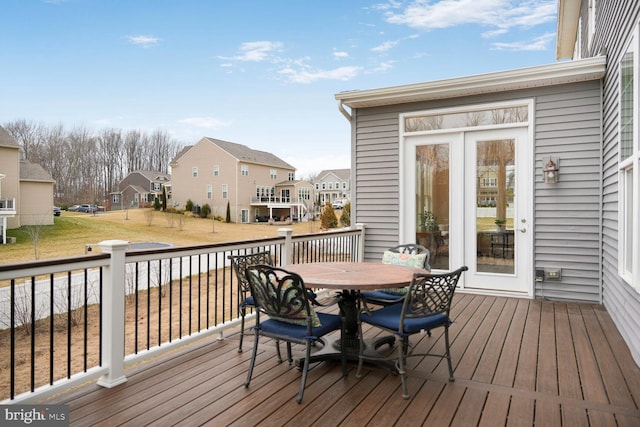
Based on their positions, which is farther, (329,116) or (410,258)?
(329,116)

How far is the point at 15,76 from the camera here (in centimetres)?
2855

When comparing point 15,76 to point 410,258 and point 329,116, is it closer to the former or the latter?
point 329,116

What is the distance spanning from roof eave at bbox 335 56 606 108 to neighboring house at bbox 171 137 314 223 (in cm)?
2351

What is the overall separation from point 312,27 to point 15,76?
1061 inches

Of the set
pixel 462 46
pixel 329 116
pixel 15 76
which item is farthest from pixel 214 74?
pixel 462 46

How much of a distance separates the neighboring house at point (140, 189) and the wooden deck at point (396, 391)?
31.2 metres

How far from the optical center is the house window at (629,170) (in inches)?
114

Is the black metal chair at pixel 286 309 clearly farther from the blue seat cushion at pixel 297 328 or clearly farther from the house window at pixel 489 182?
the house window at pixel 489 182

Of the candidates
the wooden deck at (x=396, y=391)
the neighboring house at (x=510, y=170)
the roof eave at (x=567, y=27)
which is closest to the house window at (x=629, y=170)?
the neighboring house at (x=510, y=170)

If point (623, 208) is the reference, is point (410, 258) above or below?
below

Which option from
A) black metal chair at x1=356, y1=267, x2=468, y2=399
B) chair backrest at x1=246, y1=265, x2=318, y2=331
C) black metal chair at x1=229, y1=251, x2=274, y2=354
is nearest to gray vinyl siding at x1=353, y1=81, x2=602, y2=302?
black metal chair at x1=356, y1=267, x2=468, y2=399

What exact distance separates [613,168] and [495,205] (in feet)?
4.78

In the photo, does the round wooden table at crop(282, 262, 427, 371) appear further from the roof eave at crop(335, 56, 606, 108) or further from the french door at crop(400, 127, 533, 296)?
the roof eave at crop(335, 56, 606, 108)

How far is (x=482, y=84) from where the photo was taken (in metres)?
5.08
